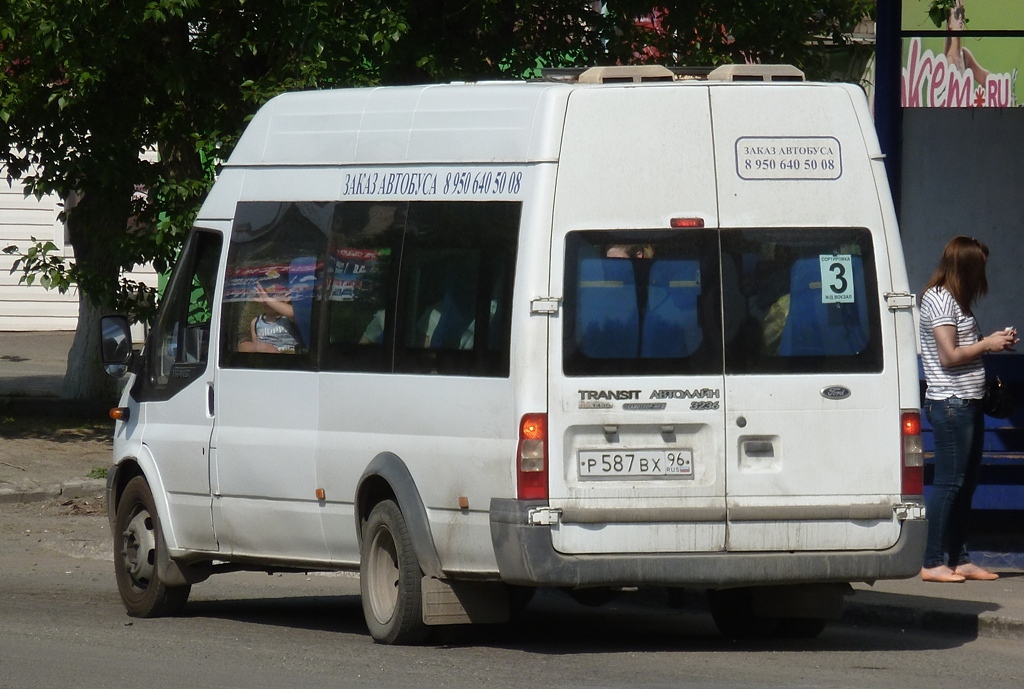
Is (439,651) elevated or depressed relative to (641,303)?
depressed

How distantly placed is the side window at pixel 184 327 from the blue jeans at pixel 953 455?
12.4 feet

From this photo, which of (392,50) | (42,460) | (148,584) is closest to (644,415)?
(148,584)

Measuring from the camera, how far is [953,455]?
9867 mm

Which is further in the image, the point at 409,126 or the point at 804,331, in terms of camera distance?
the point at 409,126

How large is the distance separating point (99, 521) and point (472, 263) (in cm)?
688

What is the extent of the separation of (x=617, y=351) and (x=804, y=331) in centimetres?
82

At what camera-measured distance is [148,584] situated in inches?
385

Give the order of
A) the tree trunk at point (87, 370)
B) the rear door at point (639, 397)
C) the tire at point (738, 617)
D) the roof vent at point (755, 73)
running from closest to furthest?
the rear door at point (639, 397), the roof vent at point (755, 73), the tire at point (738, 617), the tree trunk at point (87, 370)

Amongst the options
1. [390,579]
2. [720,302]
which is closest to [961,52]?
[720,302]

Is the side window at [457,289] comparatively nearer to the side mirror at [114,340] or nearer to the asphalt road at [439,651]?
the asphalt road at [439,651]

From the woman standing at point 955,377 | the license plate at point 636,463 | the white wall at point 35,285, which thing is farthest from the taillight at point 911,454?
the white wall at point 35,285

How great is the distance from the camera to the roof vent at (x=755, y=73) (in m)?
8.20

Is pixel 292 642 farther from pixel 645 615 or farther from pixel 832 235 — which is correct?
pixel 832 235

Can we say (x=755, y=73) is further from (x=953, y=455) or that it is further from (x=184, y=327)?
(x=184, y=327)
